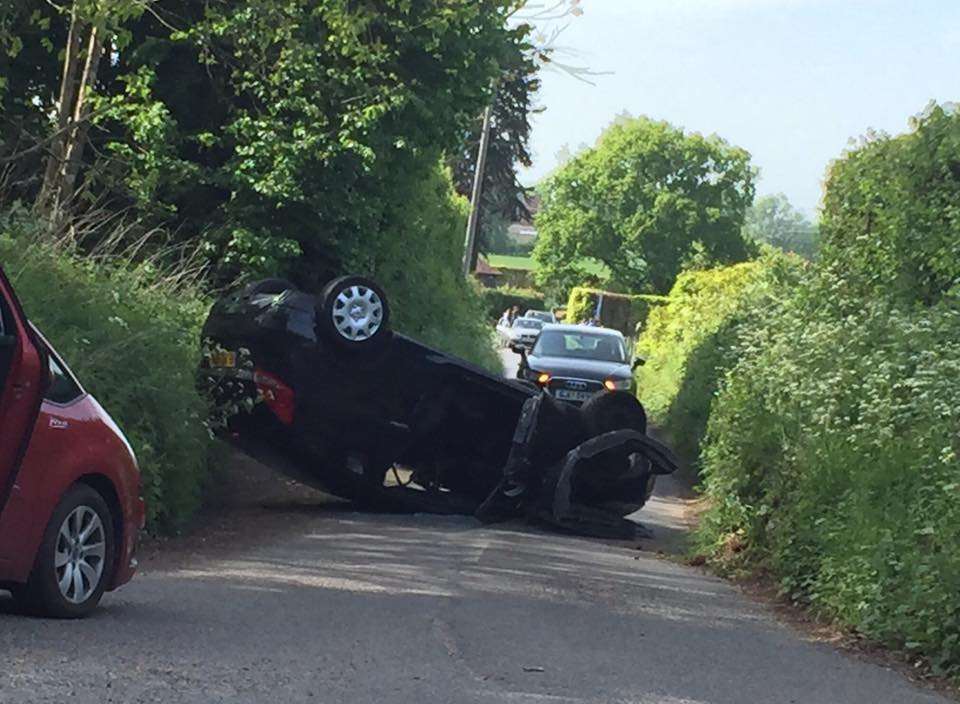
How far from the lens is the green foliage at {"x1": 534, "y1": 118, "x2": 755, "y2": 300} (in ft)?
330

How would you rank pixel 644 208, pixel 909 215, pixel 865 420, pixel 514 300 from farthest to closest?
pixel 514 300, pixel 644 208, pixel 909 215, pixel 865 420

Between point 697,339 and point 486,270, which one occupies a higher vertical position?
point 486,270

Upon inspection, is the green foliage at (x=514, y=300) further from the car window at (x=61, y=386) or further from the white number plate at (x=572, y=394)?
the car window at (x=61, y=386)

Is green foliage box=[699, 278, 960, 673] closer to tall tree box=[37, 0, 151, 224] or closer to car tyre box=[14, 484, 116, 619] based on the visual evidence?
car tyre box=[14, 484, 116, 619]

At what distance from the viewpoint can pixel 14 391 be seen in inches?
326

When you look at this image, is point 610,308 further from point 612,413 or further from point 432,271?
point 612,413

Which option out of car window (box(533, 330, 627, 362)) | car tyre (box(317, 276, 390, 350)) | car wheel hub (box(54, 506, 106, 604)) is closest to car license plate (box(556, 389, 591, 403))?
car window (box(533, 330, 627, 362))

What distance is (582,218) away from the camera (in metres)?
104

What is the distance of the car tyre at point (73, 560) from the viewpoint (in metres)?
8.73

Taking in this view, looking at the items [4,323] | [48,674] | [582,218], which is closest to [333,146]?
[4,323]

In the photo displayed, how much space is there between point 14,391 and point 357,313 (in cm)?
801

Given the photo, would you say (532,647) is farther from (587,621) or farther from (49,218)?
(49,218)

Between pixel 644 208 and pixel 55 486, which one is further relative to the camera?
pixel 644 208

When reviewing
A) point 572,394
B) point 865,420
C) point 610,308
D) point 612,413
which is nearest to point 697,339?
point 572,394
